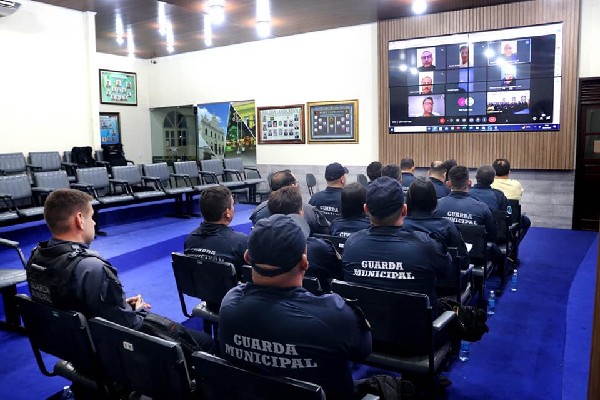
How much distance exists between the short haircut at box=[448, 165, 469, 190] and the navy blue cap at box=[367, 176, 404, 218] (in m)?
1.86

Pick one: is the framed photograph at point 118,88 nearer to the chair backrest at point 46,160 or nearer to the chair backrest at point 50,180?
the chair backrest at point 46,160

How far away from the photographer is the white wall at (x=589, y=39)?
703cm

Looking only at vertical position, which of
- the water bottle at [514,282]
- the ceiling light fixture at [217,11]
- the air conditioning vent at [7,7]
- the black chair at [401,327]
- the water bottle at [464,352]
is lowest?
the water bottle at [464,352]

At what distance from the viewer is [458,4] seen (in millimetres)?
7617

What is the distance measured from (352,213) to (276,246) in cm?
196

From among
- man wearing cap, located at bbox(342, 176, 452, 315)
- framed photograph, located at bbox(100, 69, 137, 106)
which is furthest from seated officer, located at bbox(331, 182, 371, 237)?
framed photograph, located at bbox(100, 69, 137, 106)

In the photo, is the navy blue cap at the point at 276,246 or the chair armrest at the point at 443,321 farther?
the chair armrest at the point at 443,321

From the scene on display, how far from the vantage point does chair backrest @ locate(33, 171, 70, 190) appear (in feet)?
22.3

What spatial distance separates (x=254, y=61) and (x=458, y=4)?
4605mm

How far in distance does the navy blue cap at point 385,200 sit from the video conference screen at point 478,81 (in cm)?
594

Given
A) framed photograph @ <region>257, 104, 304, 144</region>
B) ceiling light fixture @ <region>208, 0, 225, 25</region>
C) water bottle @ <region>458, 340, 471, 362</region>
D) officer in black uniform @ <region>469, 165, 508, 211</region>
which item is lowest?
water bottle @ <region>458, 340, 471, 362</region>

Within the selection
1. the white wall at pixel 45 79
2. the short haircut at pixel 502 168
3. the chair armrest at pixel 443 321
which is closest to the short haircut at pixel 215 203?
the chair armrest at pixel 443 321

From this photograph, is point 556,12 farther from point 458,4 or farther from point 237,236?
point 237,236

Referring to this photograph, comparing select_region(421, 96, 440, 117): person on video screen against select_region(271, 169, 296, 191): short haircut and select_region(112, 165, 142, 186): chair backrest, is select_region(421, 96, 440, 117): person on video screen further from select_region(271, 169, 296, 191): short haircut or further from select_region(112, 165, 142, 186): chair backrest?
select_region(112, 165, 142, 186): chair backrest
